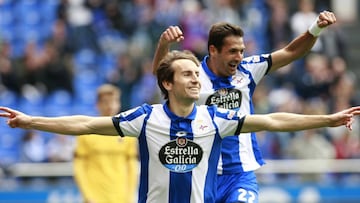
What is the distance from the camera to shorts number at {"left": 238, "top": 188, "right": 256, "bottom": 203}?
977 cm

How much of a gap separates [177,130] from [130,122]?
370 millimetres

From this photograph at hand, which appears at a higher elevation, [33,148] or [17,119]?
[33,148]

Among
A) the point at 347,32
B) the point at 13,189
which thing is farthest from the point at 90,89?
the point at 347,32

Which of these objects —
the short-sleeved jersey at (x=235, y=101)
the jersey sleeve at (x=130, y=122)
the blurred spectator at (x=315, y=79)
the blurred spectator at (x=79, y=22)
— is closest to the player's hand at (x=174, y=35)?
the short-sleeved jersey at (x=235, y=101)

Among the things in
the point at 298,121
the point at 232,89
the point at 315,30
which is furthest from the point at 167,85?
the point at 315,30

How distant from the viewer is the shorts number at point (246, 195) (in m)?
9.77

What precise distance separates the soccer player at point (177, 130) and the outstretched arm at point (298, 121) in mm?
11

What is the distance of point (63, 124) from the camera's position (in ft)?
28.8

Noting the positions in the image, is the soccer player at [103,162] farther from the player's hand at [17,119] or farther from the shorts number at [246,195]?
the player's hand at [17,119]

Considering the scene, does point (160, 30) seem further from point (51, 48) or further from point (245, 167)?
point (245, 167)

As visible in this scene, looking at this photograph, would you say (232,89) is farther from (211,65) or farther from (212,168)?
(212,168)

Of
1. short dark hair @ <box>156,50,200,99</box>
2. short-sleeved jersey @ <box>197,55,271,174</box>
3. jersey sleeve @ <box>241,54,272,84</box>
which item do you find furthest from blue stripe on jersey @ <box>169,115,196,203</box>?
jersey sleeve @ <box>241,54,272,84</box>

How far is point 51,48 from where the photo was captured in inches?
802

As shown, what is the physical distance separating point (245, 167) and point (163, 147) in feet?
4.45
